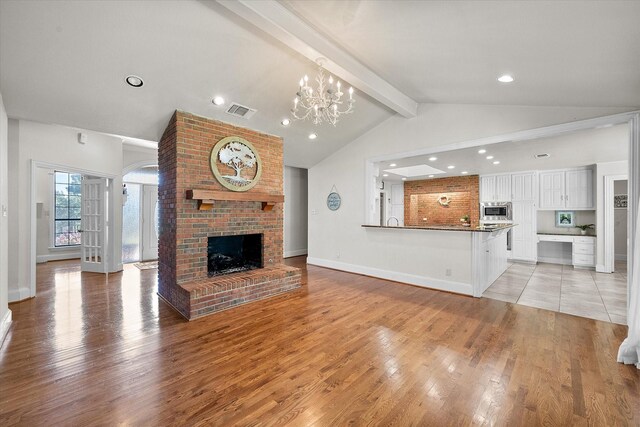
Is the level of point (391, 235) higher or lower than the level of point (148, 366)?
higher

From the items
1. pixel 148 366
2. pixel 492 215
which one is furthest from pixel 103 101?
pixel 492 215

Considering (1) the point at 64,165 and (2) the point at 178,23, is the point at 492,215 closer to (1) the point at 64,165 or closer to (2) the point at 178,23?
(2) the point at 178,23

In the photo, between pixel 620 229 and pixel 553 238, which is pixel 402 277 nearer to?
pixel 553 238

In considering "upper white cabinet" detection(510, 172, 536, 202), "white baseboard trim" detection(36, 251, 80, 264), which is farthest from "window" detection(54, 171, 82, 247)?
"upper white cabinet" detection(510, 172, 536, 202)

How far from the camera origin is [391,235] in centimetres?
521

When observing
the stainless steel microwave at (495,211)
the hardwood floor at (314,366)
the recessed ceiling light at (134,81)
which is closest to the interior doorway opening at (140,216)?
the hardwood floor at (314,366)

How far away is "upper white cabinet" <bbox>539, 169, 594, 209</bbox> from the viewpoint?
6.37 meters

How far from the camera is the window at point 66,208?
7.40m

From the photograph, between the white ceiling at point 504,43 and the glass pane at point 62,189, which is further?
the glass pane at point 62,189

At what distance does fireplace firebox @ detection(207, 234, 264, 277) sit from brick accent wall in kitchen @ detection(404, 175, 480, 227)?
6.36 metres

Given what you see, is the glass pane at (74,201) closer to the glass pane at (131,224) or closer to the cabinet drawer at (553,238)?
the glass pane at (131,224)

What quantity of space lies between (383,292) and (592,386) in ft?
8.35

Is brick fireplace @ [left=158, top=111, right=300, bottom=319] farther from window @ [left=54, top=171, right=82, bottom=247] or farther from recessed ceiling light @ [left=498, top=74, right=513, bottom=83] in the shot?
window @ [left=54, top=171, right=82, bottom=247]

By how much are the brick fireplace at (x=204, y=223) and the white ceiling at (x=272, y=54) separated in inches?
16.1
